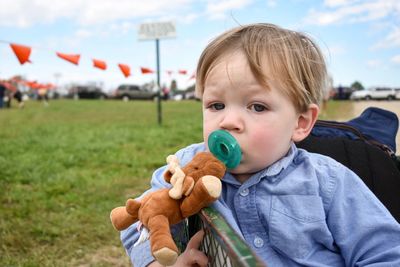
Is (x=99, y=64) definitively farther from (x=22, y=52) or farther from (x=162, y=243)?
(x=162, y=243)

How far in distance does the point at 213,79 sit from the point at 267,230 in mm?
506

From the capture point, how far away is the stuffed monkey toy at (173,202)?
1.13m

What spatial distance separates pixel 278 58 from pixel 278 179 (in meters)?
0.39

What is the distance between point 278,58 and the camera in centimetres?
140

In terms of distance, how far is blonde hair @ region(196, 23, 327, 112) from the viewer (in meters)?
1.38

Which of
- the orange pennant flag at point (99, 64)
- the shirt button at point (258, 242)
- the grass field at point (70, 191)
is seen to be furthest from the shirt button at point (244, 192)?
the orange pennant flag at point (99, 64)

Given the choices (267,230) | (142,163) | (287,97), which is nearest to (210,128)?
(287,97)

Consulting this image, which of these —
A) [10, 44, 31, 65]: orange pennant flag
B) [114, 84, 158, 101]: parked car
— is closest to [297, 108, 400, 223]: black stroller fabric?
[10, 44, 31, 65]: orange pennant flag

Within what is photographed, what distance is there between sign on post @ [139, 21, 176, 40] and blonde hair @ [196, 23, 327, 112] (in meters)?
8.11

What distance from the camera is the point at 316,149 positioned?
2135 mm

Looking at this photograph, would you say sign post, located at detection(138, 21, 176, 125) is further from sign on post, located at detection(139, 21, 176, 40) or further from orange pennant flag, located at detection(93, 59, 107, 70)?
orange pennant flag, located at detection(93, 59, 107, 70)

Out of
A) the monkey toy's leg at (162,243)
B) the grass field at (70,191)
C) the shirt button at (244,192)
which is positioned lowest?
the grass field at (70,191)

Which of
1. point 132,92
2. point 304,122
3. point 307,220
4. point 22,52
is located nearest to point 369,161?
point 304,122

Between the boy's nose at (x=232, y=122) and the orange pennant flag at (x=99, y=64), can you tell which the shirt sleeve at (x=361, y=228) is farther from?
the orange pennant flag at (x=99, y=64)
